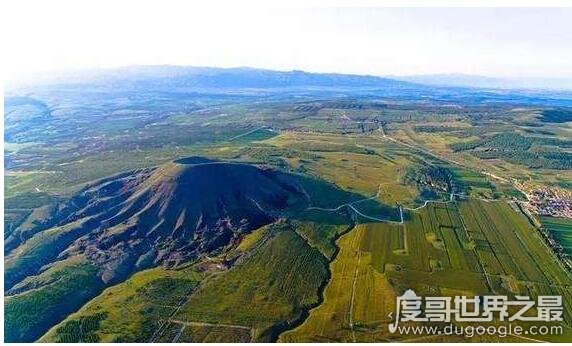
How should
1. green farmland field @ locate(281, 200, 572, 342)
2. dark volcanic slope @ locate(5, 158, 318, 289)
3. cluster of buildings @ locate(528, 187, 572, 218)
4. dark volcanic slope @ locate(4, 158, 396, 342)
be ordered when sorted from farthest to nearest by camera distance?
1. cluster of buildings @ locate(528, 187, 572, 218)
2. dark volcanic slope @ locate(5, 158, 318, 289)
3. dark volcanic slope @ locate(4, 158, 396, 342)
4. green farmland field @ locate(281, 200, 572, 342)

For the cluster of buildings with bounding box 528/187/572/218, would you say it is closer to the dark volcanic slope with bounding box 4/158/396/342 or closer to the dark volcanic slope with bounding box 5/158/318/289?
the dark volcanic slope with bounding box 4/158/396/342

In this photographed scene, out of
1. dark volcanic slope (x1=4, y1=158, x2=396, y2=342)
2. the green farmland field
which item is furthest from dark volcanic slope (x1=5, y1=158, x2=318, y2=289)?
the green farmland field

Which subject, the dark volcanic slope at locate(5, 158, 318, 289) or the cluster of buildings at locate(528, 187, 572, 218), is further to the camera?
the cluster of buildings at locate(528, 187, 572, 218)

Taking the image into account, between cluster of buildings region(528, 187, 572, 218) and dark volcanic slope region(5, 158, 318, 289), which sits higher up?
dark volcanic slope region(5, 158, 318, 289)

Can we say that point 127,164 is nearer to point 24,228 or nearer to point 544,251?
point 24,228

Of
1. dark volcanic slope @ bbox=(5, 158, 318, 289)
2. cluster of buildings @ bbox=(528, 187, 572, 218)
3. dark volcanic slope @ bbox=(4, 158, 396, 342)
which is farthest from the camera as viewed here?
cluster of buildings @ bbox=(528, 187, 572, 218)

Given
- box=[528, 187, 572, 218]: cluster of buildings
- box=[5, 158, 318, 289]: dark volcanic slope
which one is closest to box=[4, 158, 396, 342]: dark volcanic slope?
box=[5, 158, 318, 289]: dark volcanic slope

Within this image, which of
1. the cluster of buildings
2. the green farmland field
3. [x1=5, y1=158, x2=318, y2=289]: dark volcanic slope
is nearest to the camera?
the green farmland field

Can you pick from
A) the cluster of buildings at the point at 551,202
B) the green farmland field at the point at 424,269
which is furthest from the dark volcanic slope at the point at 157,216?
the cluster of buildings at the point at 551,202
